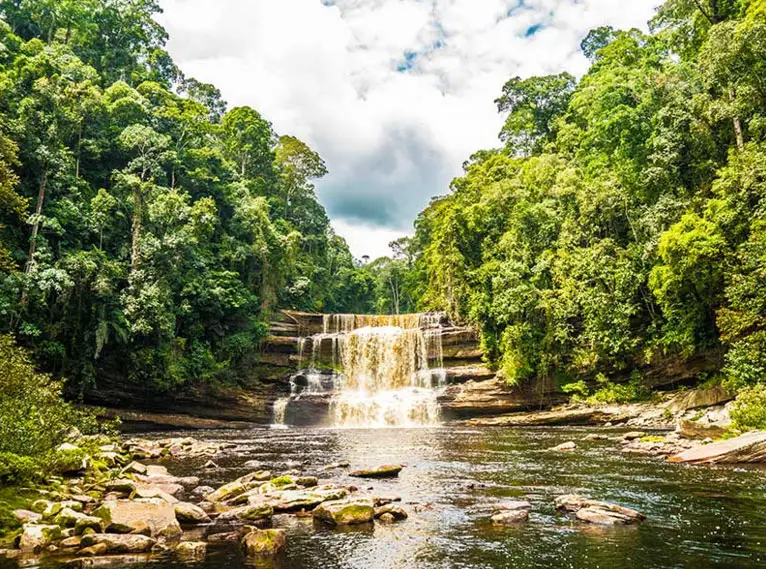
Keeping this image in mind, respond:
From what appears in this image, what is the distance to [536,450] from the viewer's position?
16.5 meters

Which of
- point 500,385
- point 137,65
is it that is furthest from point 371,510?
→ point 137,65

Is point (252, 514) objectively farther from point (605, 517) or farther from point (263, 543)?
point (605, 517)

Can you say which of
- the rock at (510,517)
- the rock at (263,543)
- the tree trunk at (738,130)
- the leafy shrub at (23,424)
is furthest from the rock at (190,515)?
the tree trunk at (738,130)

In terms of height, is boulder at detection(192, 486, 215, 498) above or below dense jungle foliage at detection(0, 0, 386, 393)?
below

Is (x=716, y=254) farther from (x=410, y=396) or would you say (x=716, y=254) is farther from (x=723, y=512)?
(x=410, y=396)

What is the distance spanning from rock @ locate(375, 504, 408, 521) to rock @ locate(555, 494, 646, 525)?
2620 mm

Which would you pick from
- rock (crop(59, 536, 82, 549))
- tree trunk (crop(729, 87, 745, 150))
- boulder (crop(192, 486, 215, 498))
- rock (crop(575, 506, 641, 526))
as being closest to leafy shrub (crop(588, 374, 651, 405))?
tree trunk (crop(729, 87, 745, 150))

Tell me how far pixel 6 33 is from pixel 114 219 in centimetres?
1654

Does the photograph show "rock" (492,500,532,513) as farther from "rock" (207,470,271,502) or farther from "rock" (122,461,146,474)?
"rock" (122,461,146,474)

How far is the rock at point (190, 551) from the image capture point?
621 centimetres

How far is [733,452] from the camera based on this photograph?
11.9m

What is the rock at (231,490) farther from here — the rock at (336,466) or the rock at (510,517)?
the rock at (510,517)

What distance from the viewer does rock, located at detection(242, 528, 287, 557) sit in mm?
6390

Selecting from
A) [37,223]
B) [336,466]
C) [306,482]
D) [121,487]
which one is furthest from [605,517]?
[37,223]
